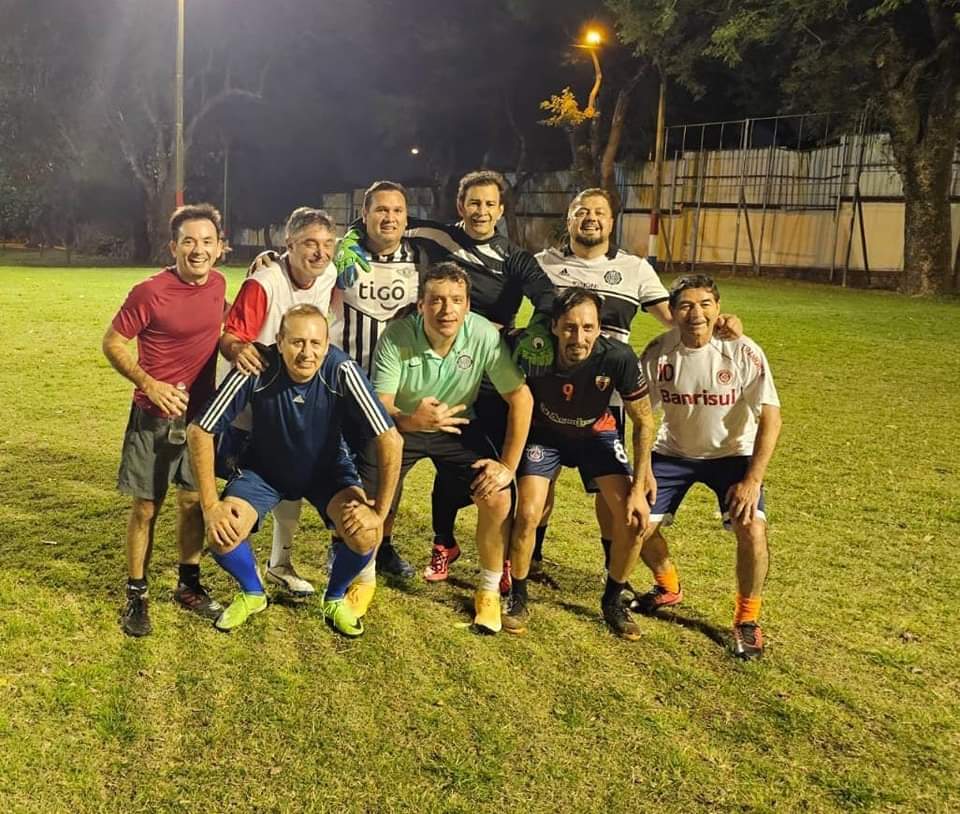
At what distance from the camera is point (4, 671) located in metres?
3.88

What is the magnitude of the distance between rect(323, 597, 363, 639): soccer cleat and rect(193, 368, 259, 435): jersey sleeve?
954 mm

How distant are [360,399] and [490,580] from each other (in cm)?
106

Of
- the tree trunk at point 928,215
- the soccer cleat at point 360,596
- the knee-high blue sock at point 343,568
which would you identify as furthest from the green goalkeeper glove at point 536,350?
the tree trunk at point 928,215

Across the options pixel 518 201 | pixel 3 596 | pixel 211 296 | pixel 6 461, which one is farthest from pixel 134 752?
pixel 518 201

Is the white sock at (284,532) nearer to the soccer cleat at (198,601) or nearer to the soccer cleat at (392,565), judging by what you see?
the soccer cleat at (198,601)

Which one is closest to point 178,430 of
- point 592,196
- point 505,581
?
point 505,581

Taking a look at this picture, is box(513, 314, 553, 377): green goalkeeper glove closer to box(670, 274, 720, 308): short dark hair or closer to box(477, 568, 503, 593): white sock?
box(670, 274, 720, 308): short dark hair

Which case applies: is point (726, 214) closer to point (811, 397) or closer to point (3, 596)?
point (811, 397)

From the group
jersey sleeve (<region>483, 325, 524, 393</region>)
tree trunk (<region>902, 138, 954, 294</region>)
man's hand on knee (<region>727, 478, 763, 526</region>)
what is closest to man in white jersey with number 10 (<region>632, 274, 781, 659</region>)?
man's hand on knee (<region>727, 478, 763, 526</region>)

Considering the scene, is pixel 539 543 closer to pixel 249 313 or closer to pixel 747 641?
pixel 747 641

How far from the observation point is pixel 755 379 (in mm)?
4500

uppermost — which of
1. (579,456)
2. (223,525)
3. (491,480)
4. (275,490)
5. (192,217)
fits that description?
(192,217)

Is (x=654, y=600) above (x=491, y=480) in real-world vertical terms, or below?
below

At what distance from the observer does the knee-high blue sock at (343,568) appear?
443 cm
